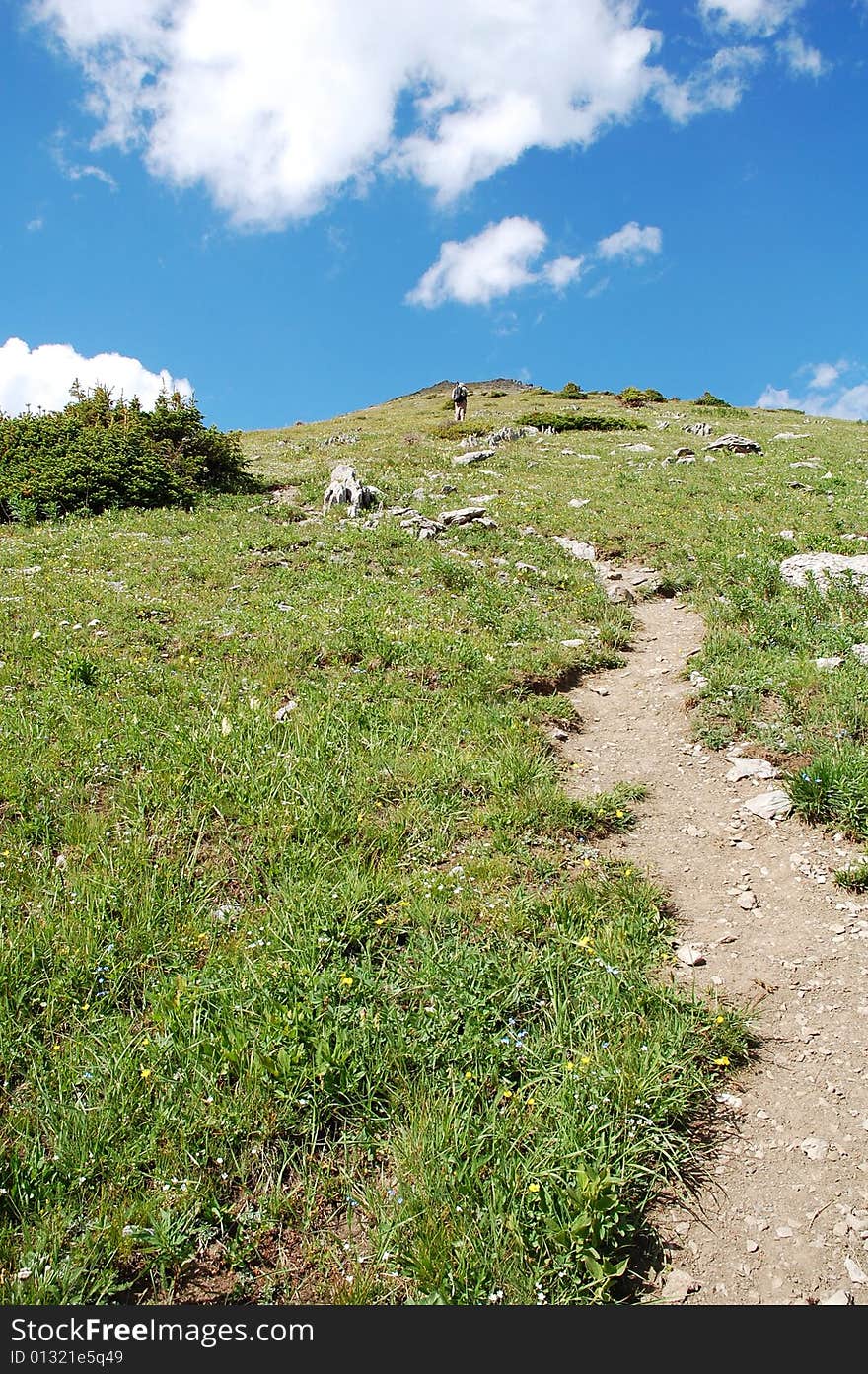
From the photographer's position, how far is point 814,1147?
4363 mm

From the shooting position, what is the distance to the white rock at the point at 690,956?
18.8 feet

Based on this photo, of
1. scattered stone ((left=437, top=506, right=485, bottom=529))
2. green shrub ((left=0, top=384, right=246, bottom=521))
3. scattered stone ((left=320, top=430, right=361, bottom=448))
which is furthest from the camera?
scattered stone ((left=320, top=430, right=361, bottom=448))

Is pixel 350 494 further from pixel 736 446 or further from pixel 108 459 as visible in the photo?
pixel 736 446

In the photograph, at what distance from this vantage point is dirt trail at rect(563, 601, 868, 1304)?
385 centimetres

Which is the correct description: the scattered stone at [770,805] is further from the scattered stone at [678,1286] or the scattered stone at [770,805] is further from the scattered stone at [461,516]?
the scattered stone at [461,516]

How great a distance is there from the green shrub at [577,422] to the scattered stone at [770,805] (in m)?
38.5

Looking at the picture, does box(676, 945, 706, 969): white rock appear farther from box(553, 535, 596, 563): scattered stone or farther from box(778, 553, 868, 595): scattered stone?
box(553, 535, 596, 563): scattered stone

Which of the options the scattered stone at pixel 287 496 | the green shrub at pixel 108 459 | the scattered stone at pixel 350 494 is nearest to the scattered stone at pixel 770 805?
the scattered stone at pixel 350 494

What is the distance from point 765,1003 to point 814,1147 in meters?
1.11

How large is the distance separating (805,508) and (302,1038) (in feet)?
65.4

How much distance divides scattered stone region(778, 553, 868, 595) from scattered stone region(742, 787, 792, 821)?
6.74m

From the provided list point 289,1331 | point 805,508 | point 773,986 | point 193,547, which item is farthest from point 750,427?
point 289,1331

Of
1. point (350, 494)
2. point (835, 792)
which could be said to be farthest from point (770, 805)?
point (350, 494)

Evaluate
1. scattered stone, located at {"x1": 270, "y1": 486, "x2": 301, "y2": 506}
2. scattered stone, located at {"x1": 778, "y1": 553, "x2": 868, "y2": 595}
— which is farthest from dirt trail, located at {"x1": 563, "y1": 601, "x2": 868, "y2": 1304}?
scattered stone, located at {"x1": 270, "y1": 486, "x2": 301, "y2": 506}
